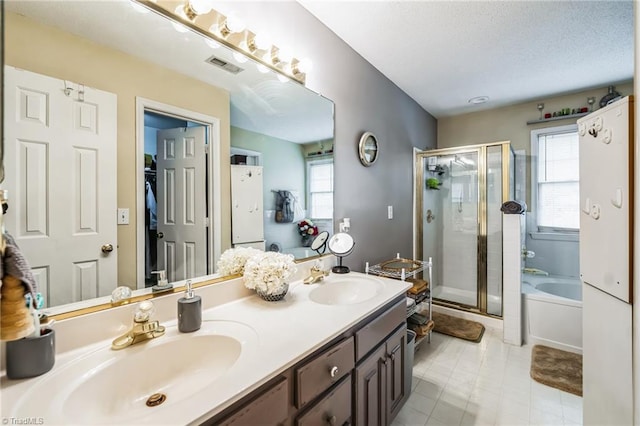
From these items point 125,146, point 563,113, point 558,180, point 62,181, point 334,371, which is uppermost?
point 563,113

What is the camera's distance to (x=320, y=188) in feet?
5.98

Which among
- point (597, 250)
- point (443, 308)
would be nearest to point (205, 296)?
point (597, 250)

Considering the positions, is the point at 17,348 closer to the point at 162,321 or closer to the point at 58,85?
the point at 162,321

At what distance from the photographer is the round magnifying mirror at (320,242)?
5.90ft

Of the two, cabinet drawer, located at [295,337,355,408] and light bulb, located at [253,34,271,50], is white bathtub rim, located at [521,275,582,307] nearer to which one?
cabinet drawer, located at [295,337,355,408]

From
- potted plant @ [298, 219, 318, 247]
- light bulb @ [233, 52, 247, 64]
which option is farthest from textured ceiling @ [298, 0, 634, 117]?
potted plant @ [298, 219, 318, 247]

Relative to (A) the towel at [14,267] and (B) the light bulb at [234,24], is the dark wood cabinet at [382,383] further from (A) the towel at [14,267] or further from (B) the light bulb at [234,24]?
(B) the light bulb at [234,24]

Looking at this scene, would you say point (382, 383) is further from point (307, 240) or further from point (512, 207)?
point (512, 207)

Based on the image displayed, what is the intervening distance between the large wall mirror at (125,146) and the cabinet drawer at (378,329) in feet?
2.21

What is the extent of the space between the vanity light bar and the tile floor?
217 centimetres

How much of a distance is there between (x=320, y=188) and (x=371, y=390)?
1162 millimetres

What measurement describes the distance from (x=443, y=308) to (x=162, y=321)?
3013 millimetres

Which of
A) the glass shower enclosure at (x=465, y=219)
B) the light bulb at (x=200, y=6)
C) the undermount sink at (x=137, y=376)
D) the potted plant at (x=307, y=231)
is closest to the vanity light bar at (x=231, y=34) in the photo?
the light bulb at (x=200, y=6)

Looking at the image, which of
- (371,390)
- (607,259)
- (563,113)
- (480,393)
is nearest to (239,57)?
(371,390)
